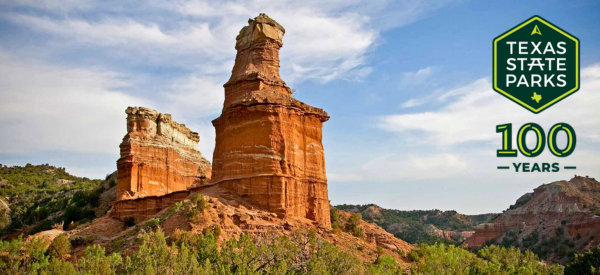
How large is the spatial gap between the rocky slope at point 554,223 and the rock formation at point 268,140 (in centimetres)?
5536

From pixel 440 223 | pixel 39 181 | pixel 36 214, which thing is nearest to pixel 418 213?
pixel 440 223

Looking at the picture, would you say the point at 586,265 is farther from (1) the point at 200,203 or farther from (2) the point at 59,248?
(2) the point at 59,248

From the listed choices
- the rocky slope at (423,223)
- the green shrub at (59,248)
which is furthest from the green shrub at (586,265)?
the rocky slope at (423,223)

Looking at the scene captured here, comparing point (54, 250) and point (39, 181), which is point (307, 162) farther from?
point (39, 181)

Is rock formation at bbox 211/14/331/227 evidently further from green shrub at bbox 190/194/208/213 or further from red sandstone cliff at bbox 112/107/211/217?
red sandstone cliff at bbox 112/107/211/217

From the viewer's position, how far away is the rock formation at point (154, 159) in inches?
2309

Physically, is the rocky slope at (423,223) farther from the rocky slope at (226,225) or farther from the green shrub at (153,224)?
the green shrub at (153,224)

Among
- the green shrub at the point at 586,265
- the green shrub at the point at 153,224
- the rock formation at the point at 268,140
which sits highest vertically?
the rock formation at the point at 268,140

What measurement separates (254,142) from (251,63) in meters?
7.16

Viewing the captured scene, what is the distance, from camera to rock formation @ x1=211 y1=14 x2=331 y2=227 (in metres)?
41.0

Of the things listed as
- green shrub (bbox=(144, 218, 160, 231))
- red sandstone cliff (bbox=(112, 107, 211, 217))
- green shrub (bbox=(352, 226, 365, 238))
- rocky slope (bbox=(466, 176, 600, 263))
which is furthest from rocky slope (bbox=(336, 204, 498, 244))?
green shrub (bbox=(144, 218, 160, 231))

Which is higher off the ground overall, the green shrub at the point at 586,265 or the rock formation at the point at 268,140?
the rock formation at the point at 268,140

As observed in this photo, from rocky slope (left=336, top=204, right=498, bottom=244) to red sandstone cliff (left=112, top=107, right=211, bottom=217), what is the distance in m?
49.3

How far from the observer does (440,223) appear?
472 ft
